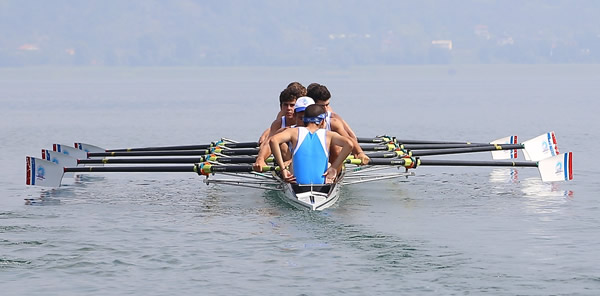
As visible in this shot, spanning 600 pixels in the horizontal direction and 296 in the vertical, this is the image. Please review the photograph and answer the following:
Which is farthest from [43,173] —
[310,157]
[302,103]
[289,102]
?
[310,157]

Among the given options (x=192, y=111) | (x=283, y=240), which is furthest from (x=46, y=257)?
(x=192, y=111)

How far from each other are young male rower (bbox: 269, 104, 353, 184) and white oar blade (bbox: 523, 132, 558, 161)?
842 centimetres

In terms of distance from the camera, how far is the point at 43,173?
67.0 feet

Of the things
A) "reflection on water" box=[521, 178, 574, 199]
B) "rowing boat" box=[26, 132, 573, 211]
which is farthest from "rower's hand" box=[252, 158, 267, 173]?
"reflection on water" box=[521, 178, 574, 199]

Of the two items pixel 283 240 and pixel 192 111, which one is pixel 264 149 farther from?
pixel 192 111

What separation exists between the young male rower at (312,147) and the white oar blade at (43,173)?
18.3ft

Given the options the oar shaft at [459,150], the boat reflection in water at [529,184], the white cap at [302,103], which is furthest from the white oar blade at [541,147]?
the white cap at [302,103]

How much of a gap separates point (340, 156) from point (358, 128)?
102 ft

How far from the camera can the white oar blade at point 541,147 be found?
78.9ft

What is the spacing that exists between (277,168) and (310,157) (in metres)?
1.08

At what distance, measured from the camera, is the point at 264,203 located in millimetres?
18859

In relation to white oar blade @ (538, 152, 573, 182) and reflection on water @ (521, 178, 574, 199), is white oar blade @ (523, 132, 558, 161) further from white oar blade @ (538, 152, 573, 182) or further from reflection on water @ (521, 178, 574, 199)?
white oar blade @ (538, 152, 573, 182)

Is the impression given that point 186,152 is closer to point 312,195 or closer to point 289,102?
point 289,102

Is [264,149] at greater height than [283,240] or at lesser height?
greater
